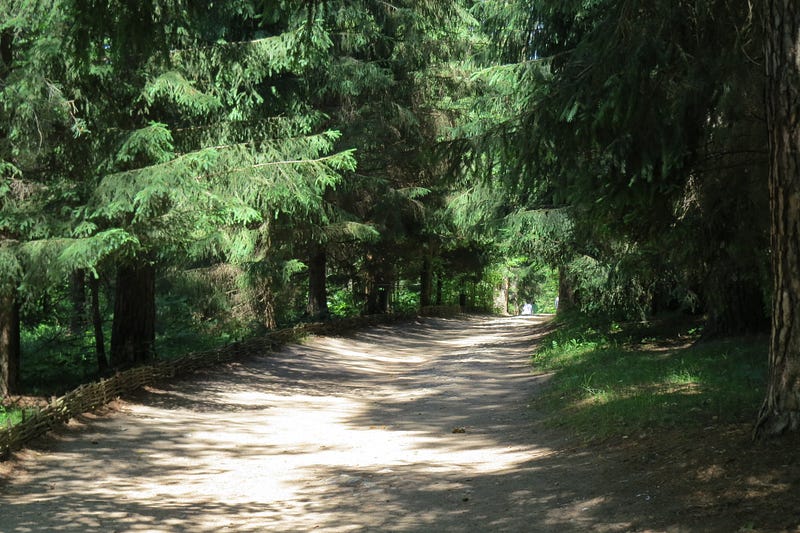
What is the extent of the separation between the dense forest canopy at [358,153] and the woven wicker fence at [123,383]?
95cm

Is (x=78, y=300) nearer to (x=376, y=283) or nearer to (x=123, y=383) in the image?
(x=123, y=383)

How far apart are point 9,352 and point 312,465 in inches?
237

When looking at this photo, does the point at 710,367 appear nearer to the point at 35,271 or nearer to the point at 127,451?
the point at 127,451

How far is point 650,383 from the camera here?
10.2 metres

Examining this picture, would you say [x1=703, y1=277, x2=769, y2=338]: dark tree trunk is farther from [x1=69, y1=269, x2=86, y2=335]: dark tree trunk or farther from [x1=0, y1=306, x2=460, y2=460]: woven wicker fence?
→ [x1=69, y1=269, x2=86, y2=335]: dark tree trunk

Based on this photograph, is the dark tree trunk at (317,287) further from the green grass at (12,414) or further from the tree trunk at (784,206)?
the tree trunk at (784,206)

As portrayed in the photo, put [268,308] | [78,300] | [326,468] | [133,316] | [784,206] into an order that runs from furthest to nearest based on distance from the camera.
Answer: [268,308] < [78,300] < [133,316] < [326,468] < [784,206]

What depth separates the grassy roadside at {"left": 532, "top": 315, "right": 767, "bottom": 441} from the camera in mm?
7590

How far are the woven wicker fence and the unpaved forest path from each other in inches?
8.3

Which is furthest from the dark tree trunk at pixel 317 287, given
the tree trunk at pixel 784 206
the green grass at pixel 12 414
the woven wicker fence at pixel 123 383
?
the tree trunk at pixel 784 206

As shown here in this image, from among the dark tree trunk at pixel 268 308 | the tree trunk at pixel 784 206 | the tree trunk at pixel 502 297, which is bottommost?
the tree trunk at pixel 502 297

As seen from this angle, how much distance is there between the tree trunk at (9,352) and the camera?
37.3 ft

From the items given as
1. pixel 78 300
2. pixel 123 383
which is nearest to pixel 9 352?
pixel 123 383

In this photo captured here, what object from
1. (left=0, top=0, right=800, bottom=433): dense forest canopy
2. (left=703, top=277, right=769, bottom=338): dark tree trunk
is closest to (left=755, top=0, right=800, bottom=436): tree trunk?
(left=0, top=0, right=800, bottom=433): dense forest canopy
